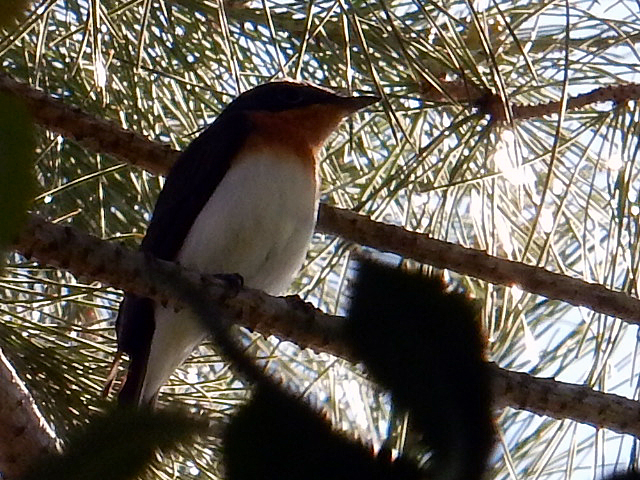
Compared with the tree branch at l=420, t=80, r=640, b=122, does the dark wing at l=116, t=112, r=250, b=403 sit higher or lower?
lower

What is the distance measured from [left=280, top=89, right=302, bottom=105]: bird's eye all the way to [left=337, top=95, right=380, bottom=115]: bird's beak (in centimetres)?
15

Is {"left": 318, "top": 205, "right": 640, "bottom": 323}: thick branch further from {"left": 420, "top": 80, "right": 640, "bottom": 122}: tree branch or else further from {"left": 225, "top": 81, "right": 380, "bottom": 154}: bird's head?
{"left": 225, "top": 81, "right": 380, "bottom": 154}: bird's head

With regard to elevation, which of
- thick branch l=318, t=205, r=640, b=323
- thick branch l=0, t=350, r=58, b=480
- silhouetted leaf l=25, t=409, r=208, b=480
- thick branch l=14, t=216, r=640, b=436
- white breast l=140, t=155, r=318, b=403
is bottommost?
silhouetted leaf l=25, t=409, r=208, b=480

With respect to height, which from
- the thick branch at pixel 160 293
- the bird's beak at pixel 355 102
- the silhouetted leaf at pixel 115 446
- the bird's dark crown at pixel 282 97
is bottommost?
the silhouetted leaf at pixel 115 446

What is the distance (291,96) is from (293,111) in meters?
0.04

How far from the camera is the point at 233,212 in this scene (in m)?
1.74

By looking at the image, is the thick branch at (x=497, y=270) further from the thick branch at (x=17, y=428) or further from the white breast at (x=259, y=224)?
the thick branch at (x=17, y=428)

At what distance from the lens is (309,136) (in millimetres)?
1870

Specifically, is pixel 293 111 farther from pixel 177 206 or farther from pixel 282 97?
pixel 177 206

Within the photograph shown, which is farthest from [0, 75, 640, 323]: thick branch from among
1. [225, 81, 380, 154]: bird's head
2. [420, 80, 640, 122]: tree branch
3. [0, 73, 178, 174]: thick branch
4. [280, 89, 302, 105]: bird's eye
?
[280, 89, 302, 105]: bird's eye

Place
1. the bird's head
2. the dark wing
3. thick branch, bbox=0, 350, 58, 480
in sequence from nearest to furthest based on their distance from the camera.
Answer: thick branch, bbox=0, 350, 58, 480 → the dark wing → the bird's head

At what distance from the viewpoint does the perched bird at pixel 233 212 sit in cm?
169

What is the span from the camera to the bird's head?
182 centimetres

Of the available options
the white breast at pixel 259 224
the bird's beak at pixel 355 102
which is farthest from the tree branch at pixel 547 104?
the white breast at pixel 259 224
